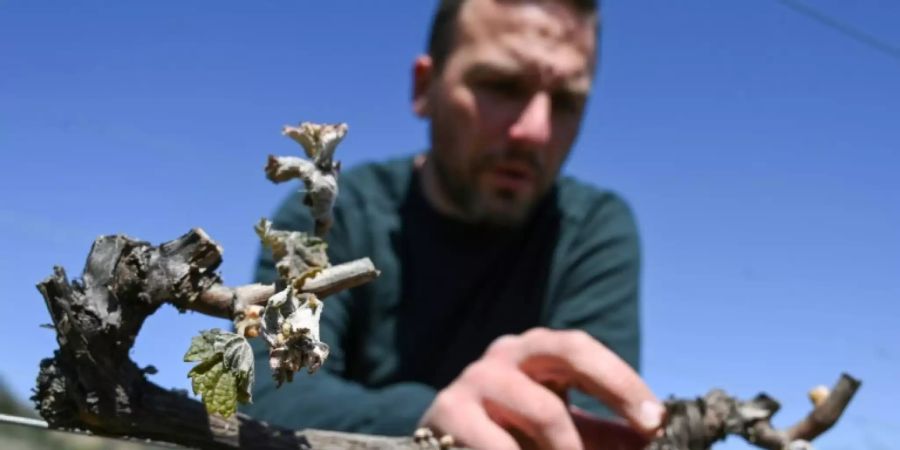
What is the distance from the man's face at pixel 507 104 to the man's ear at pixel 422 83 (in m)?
0.06

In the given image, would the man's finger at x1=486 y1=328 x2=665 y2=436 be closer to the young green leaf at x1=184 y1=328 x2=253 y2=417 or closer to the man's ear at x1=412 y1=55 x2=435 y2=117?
the young green leaf at x1=184 y1=328 x2=253 y2=417

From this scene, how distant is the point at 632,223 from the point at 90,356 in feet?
2.58

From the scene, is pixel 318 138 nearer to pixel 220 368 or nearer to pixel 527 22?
pixel 220 368

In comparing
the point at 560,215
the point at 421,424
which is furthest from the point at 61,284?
the point at 560,215

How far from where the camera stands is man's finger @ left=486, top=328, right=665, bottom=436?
688mm

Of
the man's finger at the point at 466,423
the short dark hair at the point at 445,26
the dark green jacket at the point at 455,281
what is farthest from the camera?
the short dark hair at the point at 445,26

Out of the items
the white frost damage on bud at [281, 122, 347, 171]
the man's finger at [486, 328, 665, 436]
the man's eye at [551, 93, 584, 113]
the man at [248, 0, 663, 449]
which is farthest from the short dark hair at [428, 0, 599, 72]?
the white frost damage on bud at [281, 122, 347, 171]

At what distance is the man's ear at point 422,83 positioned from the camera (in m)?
1.22

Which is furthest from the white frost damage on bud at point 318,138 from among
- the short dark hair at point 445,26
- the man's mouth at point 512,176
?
the short dark hair at point 445,26

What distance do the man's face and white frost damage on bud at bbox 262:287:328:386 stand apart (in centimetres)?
64

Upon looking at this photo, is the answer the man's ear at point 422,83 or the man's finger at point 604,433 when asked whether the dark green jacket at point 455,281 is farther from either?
the man's finger at point 604,433

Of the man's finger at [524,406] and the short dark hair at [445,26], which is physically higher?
the short dark hair at [445,26]

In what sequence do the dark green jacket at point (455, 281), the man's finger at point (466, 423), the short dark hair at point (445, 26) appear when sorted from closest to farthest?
the man's finger at point (466, 423), the dark green jacket at point (455, 281), the short dark hair at point (445, 26)

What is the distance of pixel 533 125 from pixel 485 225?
130 mm
